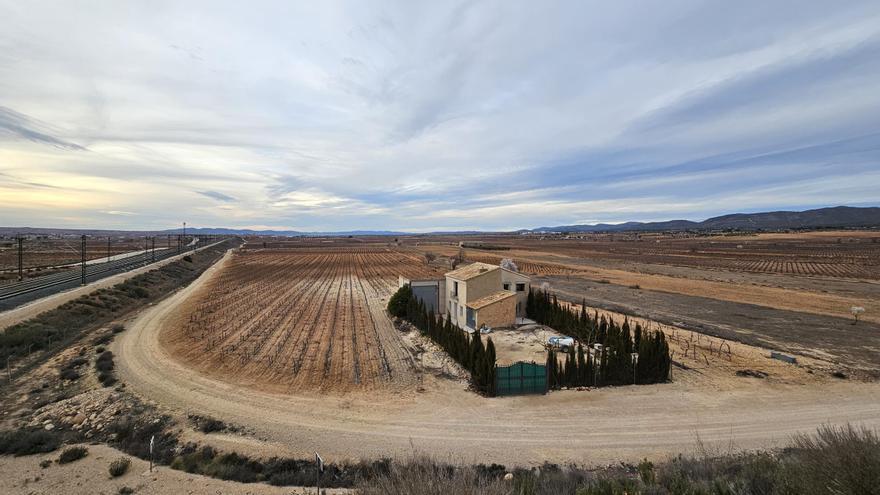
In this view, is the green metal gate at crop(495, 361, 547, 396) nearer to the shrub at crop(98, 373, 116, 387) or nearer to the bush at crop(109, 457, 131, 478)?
the bush at crop(109, 457, 131, 478)

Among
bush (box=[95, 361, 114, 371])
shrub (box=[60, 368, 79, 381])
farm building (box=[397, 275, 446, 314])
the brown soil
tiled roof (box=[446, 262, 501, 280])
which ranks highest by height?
tiled roof (box=[446, 262, 501, 280])

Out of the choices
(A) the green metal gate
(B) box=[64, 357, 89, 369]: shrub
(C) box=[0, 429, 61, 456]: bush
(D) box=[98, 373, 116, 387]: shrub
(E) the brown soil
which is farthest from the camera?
(B) box=[64, 357, 89, 369]: shrub

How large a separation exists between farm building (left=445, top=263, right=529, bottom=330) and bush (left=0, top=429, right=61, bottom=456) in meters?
21.8

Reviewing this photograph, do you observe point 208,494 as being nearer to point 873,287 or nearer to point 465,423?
point 465,423

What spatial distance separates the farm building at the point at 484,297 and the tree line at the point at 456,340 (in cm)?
253

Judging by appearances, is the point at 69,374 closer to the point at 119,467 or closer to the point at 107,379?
the point at 107,379

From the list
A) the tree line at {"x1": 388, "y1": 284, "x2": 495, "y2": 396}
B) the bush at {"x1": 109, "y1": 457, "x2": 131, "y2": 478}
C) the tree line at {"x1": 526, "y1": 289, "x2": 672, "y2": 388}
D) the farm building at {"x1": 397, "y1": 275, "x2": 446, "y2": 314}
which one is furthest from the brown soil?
the farm building at {"x1": 397, "y1": 275, "x2": 446, "y2": 314}

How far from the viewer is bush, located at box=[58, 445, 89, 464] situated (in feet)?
42.7

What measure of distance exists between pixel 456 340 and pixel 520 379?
568 centimetres

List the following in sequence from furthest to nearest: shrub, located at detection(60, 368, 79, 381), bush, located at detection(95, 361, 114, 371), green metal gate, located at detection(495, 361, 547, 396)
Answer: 1. bush, located at detection(95, 361, 114, 371)
2. shrub, located at detection(60, 368, 79, 381)
3. green metal gate, located at detection(495, 361, 547, 396)

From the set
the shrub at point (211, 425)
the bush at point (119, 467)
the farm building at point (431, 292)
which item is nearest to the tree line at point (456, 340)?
the farm building at point (431, 292)

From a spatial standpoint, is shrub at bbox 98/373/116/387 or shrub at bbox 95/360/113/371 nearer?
shrub at bbox 98/373/116/387

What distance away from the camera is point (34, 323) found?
28.6 meters

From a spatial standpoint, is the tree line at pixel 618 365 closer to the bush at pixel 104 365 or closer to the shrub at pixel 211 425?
the shrub at pixel 211 425
